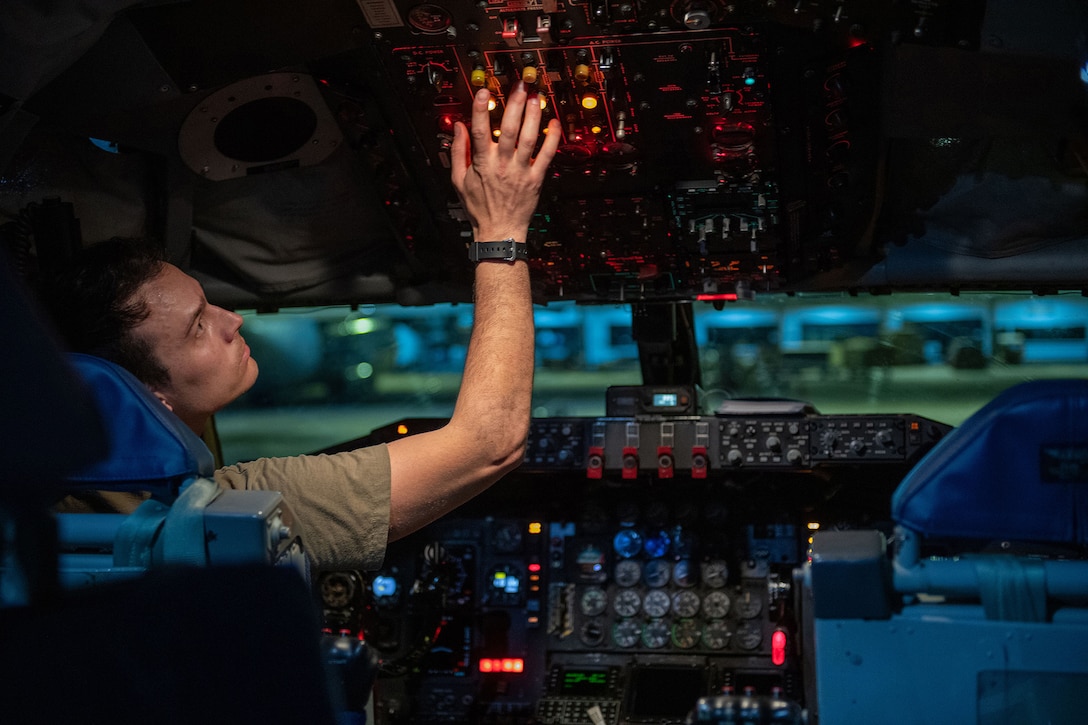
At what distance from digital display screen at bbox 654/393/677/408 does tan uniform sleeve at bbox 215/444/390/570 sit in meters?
2.18

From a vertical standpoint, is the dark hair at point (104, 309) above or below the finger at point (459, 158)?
below

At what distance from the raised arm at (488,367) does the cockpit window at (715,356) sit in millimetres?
1672

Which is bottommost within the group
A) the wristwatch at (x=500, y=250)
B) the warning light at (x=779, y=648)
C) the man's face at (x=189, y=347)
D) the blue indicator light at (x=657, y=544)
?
the warning light at (x=779, y=648)

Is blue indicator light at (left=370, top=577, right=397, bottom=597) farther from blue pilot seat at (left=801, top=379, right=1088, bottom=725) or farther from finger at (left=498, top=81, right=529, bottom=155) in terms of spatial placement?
blue pilot seat at (left=801, top=379, right=1088, bottom=725)

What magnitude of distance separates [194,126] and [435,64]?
852 millimetres

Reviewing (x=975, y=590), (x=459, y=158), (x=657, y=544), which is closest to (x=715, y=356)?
(x=657, y=544)

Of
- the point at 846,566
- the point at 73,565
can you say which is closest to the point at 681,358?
the point at 846,566

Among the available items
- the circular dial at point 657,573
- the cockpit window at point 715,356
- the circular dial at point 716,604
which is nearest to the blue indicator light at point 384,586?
the cockpit window at point 715,356

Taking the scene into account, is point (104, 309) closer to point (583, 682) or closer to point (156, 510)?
point (156, 510)

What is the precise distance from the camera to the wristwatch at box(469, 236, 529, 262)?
210 cm

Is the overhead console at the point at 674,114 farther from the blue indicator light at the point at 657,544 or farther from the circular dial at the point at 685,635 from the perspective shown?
the circular dial at the point at 685,635

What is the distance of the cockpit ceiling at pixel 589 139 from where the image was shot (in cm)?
255

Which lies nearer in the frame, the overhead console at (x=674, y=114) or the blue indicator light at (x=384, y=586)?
the overhead console at (x=674, y=114)

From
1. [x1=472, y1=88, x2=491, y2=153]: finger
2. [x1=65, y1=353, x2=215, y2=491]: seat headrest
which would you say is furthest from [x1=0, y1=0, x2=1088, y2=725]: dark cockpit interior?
[x1=472, y1=88, x2=491, y2=153]: finger
